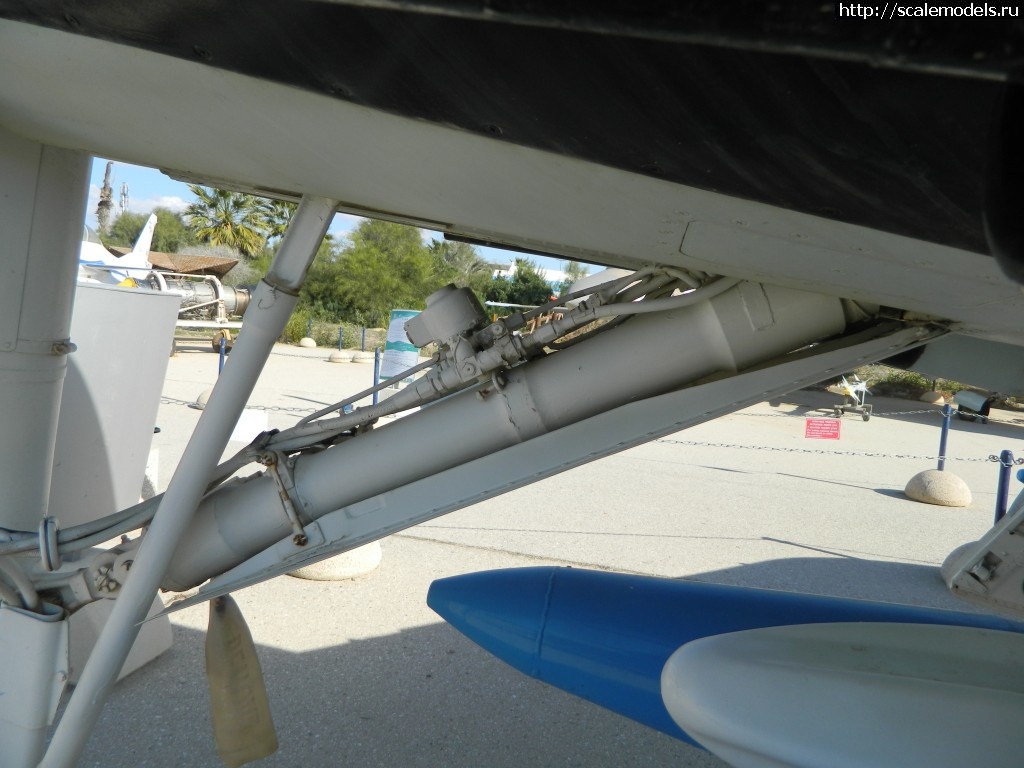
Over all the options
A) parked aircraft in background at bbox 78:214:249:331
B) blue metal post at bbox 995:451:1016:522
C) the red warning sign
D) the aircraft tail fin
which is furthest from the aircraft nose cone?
the aircraft tail fin

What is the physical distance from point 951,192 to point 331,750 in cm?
278

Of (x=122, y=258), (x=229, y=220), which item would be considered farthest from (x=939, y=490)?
(x=229, y=220)

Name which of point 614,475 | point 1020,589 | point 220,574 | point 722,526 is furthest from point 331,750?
point 614,475

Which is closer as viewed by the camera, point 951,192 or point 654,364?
point 951,192

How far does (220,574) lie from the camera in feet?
6.86

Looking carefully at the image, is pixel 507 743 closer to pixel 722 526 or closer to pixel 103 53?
pixel 103 53

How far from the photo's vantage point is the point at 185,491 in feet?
6.02

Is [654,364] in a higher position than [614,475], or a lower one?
higher

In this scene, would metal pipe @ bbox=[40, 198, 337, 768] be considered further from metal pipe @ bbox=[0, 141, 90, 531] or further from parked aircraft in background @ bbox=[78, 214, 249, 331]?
parked aircraft in background @ bbox=[78, 214, 249, 331]

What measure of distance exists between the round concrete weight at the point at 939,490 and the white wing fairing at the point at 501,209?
5.11m

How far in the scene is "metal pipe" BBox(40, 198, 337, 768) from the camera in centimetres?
180

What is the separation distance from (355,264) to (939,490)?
78.0 feet

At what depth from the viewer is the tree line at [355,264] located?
2797cm

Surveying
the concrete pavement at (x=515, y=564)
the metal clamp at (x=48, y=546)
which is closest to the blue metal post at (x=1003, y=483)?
the concrete pavement at (x=515, y=564)
